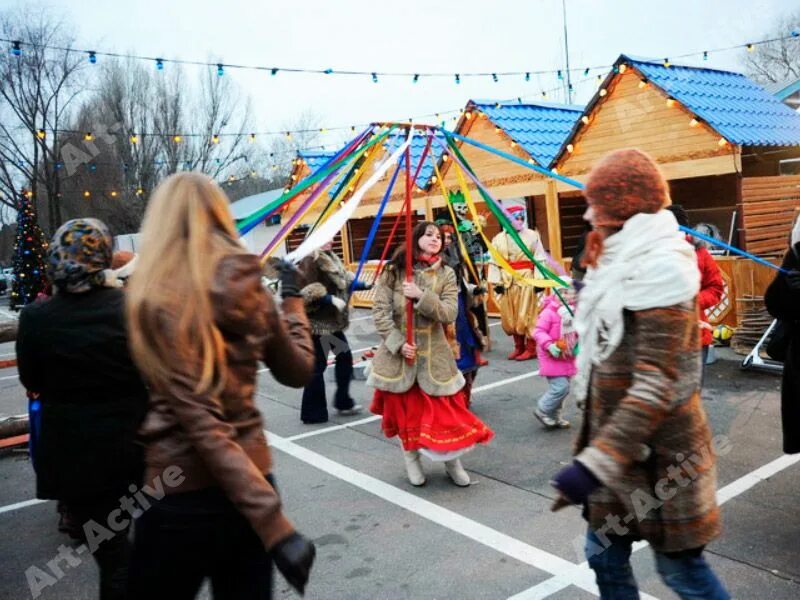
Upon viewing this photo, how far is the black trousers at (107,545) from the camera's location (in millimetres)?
2832

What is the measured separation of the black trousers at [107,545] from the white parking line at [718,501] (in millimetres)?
1746

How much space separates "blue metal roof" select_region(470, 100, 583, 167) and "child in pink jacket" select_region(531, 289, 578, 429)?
5.96 metres

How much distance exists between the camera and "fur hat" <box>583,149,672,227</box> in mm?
2197

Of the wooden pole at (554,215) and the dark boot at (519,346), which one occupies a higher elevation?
the wooden pole at (554,215)

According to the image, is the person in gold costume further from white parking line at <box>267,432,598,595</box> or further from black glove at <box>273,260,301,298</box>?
black glove at <box>273,260,301,298</box>

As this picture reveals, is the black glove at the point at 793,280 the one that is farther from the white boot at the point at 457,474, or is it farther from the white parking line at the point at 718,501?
the white boot at the point at 457,474

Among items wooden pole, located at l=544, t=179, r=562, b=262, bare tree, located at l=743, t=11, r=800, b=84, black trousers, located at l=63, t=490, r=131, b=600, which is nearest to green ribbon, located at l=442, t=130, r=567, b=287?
black trousers, located at l=63, t=490, r=131, b=600

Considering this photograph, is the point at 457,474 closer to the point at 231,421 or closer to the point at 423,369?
the point at 423,369

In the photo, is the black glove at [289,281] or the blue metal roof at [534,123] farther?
the blue metal roof at [534,123]

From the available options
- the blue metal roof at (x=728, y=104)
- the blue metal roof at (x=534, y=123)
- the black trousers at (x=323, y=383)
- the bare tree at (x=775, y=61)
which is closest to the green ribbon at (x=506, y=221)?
the black trousers at (x=323, y=383)

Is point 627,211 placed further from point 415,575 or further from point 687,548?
point 415,575

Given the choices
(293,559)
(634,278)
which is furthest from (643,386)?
(293,559)

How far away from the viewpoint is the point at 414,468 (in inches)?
192

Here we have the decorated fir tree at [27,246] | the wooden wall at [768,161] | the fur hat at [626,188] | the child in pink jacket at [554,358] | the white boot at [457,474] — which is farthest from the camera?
the decorated fir tree at [27,246]
